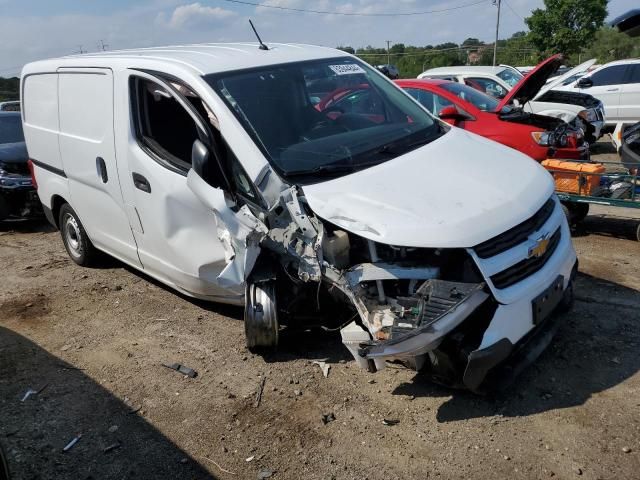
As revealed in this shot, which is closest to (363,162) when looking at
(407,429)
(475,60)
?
(407,429)

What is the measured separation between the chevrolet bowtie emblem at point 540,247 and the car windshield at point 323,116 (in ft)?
3.54

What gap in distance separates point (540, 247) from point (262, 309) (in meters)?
1.72

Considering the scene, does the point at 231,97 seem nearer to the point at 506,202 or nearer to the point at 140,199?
the point at 140,199

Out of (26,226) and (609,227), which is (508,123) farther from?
(26,226)

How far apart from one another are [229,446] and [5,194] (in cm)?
609

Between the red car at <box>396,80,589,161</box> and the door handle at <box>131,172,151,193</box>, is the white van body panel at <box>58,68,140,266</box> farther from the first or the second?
the red car at <box>396,80,589,161</box>

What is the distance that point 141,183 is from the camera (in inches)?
164

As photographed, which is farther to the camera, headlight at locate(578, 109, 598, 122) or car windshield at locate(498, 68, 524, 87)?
car windshield at locate(498, 68, 524, 87)

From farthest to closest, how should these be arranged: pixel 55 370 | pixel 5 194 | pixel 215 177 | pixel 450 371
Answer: pixel 5 194 → pixel 55 370 → pixel 215 177 → pixel 450 371

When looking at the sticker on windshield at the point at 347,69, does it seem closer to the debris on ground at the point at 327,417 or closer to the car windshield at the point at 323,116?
the car windshield at the point at 323,116

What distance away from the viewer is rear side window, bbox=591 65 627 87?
12234mm

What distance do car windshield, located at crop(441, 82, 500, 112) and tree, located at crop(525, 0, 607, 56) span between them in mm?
34201

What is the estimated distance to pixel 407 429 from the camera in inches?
121

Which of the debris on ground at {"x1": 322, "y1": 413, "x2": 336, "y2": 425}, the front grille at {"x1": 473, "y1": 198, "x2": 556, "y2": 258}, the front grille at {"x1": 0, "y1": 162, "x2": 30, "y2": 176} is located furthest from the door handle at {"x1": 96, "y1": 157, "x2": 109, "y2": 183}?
the front grille at {"x1": 0, "y1": 162, "x2": 30, "y2": 176}
